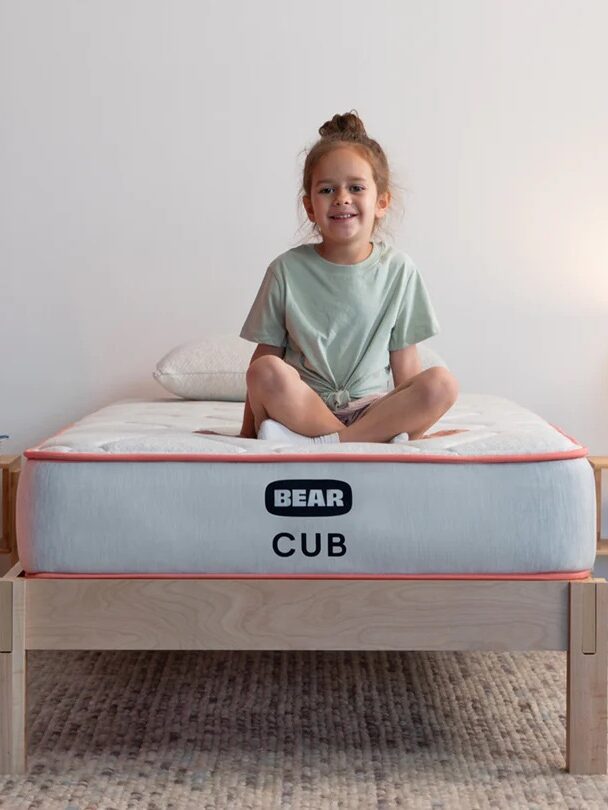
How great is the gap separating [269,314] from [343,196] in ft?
0.82

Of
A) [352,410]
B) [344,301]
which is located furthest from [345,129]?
[352,410]

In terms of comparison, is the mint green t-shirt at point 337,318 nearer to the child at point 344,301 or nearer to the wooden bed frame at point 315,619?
the child at point 344,301

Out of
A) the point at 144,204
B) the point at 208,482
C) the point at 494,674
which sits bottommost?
the point at 494,674

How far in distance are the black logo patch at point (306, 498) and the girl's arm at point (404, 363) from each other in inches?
23.8

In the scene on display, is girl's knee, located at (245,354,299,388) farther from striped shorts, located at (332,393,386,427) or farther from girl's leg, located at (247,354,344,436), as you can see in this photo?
striped shorts, located at (332,393,386,427)

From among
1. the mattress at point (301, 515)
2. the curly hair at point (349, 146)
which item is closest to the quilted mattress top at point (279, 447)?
the mattress at point (301, 515)

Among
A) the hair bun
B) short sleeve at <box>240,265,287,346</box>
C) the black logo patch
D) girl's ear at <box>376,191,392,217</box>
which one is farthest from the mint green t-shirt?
the black logo patch

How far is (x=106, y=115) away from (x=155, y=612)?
185cm

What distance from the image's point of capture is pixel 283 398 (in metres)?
1.79

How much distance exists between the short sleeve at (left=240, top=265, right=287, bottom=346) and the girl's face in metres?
0.14

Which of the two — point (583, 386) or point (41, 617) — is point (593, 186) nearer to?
point (583, 386)

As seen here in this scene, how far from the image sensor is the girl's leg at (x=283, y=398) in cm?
179

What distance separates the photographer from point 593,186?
3104 mm

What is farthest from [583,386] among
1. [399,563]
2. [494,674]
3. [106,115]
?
[399,563]
